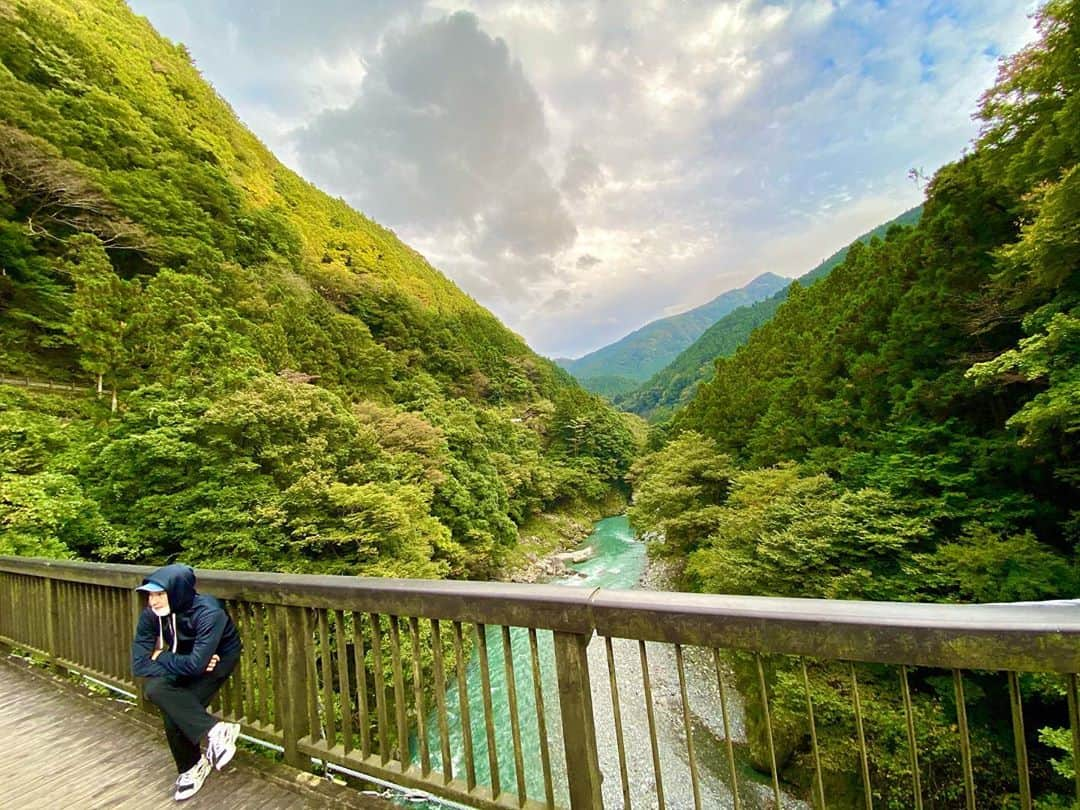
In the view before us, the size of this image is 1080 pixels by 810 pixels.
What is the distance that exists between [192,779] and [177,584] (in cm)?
91

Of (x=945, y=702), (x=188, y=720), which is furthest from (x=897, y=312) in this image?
(x=188, y=720)

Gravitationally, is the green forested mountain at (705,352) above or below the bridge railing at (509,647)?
above

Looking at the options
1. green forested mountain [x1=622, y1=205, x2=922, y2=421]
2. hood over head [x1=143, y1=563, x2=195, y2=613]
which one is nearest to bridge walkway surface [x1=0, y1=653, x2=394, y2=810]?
hood over head [x1=143, y1=563, x2=195, y2=613]

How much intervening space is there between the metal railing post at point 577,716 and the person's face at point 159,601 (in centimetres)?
194

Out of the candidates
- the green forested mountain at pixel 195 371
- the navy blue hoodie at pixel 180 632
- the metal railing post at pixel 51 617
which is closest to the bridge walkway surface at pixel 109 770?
the metal railing post at pixel 51 617

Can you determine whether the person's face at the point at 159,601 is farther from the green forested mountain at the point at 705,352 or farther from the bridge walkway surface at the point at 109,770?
the green forested mountain at the point at 705,352

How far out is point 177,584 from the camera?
2.10m

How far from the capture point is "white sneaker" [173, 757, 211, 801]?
2023mm

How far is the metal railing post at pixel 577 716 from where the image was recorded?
1421 millimetres

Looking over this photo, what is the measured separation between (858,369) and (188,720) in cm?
1402

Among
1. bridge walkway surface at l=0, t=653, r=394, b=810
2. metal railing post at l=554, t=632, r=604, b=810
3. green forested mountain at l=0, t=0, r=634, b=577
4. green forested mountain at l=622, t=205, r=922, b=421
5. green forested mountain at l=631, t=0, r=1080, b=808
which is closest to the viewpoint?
metal railing post at l=554, t=632, r=604, b=810

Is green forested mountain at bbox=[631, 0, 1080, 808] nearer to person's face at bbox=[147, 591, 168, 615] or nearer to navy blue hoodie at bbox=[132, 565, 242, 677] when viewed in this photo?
navy blue hoodie at bbox=[132, 565, 242, 677]

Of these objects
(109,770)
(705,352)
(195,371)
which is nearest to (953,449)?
(109,770)

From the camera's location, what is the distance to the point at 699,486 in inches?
597
